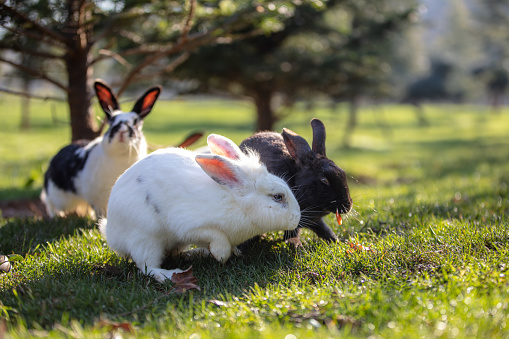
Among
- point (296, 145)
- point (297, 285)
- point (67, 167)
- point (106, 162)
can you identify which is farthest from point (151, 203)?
point (67, 167)

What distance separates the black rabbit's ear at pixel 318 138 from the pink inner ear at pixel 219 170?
84cm

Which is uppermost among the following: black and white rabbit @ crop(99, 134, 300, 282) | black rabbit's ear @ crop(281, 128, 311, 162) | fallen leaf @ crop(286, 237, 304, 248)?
black rabbit's ear @ crop(281, 128, 311, 162)

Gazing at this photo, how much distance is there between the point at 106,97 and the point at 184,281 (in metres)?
2.58

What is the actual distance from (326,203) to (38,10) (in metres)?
3.90

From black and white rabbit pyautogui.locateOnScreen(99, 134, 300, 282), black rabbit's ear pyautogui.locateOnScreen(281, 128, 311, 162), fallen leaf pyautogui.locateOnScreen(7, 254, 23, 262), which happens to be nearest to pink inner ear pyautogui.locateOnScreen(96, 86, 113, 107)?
black and white rabbit pyautogui.locateOnScreen(99, 134, 300, 282)

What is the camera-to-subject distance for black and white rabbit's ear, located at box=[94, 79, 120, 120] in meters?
4.61

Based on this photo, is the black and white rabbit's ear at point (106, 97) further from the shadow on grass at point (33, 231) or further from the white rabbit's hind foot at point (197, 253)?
→ the white rabbit's hind foot at point (197, 253)

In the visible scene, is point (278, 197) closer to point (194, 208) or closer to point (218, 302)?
point (194, 208)

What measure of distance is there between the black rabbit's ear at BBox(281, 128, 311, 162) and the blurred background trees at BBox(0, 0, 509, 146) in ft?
6.88

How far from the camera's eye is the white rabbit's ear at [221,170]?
9.57ft

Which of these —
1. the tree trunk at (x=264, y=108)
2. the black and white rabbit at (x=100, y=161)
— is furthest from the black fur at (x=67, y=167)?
the tree trunk at (x=264, y=108)

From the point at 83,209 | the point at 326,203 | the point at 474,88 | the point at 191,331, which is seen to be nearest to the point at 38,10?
the point at 83,209

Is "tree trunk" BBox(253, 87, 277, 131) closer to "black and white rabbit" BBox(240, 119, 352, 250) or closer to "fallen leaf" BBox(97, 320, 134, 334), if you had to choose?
"black and white rabbit" BBox(240, 119, 352, 250)

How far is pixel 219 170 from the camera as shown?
2.97m
